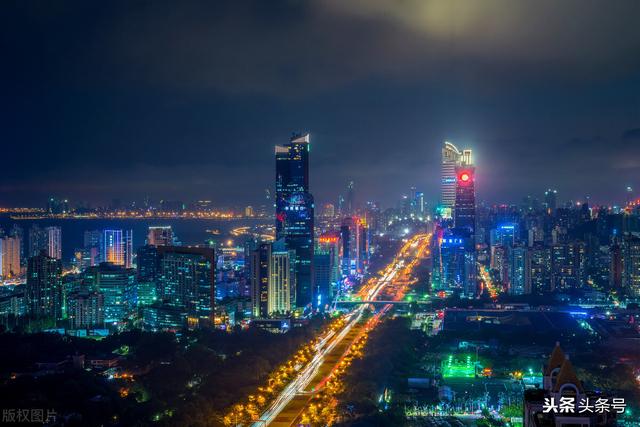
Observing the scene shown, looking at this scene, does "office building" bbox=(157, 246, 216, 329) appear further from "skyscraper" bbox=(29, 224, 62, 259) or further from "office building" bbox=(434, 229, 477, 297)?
"skyscraper" bbox=(29, 224, 62, 259)

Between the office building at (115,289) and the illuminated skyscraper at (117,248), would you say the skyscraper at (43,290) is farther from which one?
the illuminated skyscraper at (117,248)

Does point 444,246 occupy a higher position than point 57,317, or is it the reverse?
point 444,246

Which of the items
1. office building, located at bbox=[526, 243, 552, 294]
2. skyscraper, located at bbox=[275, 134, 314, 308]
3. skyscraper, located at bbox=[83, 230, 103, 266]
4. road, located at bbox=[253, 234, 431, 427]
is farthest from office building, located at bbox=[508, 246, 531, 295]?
skyscraper, located at bbox=[83, 230, 103, 266]

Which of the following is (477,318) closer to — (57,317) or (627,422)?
(627,422)

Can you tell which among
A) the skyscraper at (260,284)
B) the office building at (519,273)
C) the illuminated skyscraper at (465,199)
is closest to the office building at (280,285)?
the skyscraper at (260,284)

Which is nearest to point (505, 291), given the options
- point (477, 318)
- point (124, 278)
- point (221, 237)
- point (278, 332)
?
point (477, 318)

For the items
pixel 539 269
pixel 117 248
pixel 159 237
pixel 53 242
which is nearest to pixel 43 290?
pixel 159 237
